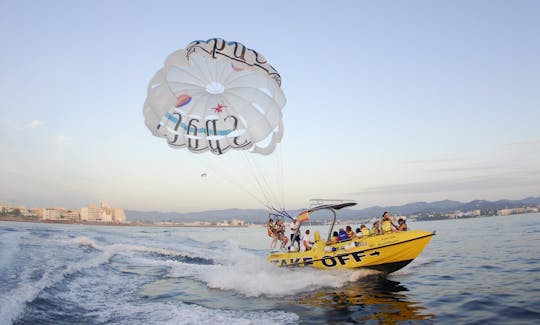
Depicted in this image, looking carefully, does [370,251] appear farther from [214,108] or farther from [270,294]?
[214,108]

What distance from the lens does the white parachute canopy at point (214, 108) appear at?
14.1 meters

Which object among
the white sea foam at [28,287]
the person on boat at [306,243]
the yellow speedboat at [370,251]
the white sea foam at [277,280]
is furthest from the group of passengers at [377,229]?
the white sea foam at [28,287]

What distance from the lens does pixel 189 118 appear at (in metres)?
14.5

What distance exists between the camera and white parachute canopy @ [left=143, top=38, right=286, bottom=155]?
1409 centimetres

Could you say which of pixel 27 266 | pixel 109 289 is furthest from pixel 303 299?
pixel 27 266

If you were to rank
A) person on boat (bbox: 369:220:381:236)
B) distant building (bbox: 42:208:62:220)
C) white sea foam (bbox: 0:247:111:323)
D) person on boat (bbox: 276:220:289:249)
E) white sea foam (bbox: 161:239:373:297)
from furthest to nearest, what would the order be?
distant building (bbox: 42:208:62:220) → person on boat (bbox: 276:220:289:249) → person on boat (bbox: 369:220:381:236) → white sea foam (bbox: 161:239:373:297) → white sea foam (bbox: 0:247:111:323)

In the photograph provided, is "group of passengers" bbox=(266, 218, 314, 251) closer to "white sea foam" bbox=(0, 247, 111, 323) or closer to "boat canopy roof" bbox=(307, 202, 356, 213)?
"boat canopy roof" bbox=(307, 202, 356, 213)

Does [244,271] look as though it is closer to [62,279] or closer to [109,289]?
[109,289]

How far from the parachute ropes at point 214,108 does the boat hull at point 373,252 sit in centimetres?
488

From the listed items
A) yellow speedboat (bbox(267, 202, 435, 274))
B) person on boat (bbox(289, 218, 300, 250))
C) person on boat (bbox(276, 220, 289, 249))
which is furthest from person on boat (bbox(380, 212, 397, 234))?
person on boat (bbox(276, 220, 289, 249))

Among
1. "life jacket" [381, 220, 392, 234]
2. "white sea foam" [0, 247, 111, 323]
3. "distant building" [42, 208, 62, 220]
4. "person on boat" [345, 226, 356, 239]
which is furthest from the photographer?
"distant building" [42, 208, 62, 220]

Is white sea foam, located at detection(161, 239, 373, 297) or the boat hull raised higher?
the boat hull

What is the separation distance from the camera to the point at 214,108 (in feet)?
48.1

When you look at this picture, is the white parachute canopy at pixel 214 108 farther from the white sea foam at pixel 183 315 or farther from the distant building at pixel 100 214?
the distant building at pixel 100 214
